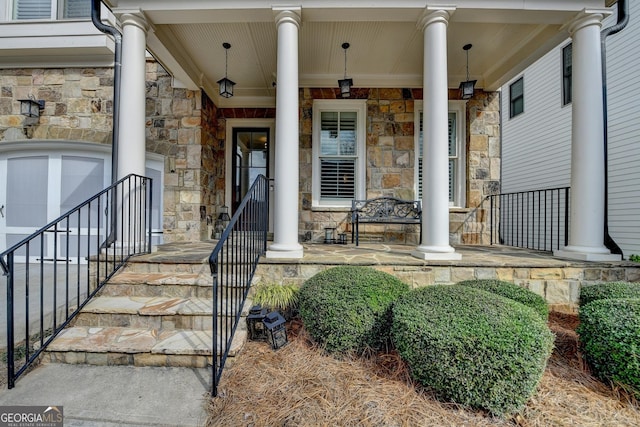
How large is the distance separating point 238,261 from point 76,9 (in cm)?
529

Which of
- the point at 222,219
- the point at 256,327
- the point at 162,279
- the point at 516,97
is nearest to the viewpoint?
the point at 256,327

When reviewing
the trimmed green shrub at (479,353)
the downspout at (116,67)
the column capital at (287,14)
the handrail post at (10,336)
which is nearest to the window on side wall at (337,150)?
the column capital at (287,14)

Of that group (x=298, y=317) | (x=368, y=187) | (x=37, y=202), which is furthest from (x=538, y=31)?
(x=37, y=202)

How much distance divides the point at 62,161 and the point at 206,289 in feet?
13.3

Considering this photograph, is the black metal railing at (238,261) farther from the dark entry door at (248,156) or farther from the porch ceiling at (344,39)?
the dark entry door at (248,156)

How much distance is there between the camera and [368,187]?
4883 millimetres

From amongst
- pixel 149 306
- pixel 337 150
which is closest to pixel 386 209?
pixel 337 150

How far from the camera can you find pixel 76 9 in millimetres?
4785

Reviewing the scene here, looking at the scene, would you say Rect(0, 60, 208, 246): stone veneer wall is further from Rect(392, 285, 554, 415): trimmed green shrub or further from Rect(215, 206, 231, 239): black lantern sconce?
Rect(392, 285, 554, 415): trimmed green shrub

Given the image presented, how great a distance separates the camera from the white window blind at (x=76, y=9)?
15.6 ft

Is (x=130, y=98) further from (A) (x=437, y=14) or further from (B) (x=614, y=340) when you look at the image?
(B) (x=614, y=340)

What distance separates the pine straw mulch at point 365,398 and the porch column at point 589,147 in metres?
1.57

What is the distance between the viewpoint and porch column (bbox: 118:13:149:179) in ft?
10.0

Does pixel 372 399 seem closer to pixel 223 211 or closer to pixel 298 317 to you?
pixel 298 317
